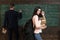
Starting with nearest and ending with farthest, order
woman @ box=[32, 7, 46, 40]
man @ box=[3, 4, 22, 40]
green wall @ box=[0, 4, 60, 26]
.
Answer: woman @ box=[32, 7, 46, 40], man @ box=[3, 4, 22, 40], green wall @ box=[0, 4, 60, 26]

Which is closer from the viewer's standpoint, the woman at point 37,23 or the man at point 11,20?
the woman at point 37,23

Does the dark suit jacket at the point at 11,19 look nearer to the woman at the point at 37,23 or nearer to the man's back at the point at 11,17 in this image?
the man's back at the point at 11,17

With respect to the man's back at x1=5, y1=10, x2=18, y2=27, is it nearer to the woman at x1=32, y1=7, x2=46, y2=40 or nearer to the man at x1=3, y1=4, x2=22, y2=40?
the man at x1=3, y1=4, x2=22, y2=40

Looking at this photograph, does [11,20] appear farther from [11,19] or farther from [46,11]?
[46,11]

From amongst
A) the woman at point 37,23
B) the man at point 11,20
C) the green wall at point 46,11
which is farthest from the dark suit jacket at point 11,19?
the woman at point 37,23

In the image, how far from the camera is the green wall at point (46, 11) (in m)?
11.8

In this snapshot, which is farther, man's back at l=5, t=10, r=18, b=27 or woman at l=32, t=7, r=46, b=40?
man's back at l=5, t=10, r=18, b=27

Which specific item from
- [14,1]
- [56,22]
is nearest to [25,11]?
[14,1]

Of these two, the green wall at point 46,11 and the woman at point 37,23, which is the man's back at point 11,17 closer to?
the green wall at point 46,11

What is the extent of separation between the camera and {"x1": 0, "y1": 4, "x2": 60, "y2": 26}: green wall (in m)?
11.8

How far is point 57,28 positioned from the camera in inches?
474

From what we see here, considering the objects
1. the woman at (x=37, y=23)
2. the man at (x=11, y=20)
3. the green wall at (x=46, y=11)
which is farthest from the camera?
the green wall at (x=46, y=11)

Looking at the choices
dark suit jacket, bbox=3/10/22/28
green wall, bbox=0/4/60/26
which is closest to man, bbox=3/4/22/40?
dark suit jacket, bbox=3/10/22/28

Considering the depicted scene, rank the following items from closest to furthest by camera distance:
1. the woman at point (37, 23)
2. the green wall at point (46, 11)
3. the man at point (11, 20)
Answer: the woman at point (37, 23) < the man at point (11, 20) < the green wall at point (46, 11)
